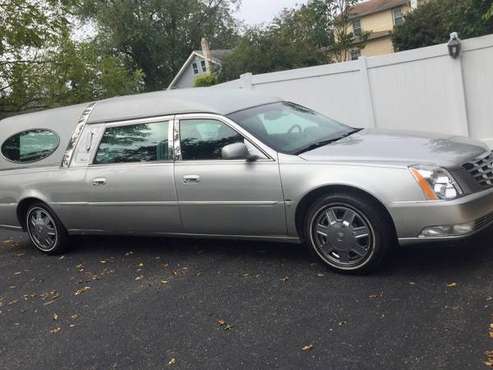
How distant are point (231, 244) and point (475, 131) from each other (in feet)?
19.1

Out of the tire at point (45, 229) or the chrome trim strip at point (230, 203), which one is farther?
the tire at point (45, 229)

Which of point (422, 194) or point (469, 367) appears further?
point (422, 194)

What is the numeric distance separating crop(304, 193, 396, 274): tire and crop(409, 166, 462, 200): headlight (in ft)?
1.25

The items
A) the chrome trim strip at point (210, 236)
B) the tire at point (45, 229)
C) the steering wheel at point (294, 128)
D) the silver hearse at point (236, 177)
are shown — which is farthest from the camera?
the tire at point (45, 229)

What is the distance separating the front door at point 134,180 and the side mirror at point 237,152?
2.60 feet

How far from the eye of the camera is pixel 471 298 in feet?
13.0

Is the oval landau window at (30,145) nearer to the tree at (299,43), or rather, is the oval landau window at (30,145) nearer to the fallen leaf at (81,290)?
the fallen leaf at (81,290)

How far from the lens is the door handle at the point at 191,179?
5.36 m

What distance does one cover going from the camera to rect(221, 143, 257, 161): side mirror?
16.3 ft

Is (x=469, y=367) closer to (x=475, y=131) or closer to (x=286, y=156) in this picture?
(x=286, y=156)

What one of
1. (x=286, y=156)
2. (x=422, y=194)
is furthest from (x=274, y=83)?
(x=422, y=194)

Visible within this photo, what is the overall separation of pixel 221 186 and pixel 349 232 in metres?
1.27

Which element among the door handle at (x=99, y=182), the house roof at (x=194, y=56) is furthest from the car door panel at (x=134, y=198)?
the house roof at (x=194, y=56)

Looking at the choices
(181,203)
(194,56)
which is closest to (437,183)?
(181,203)
